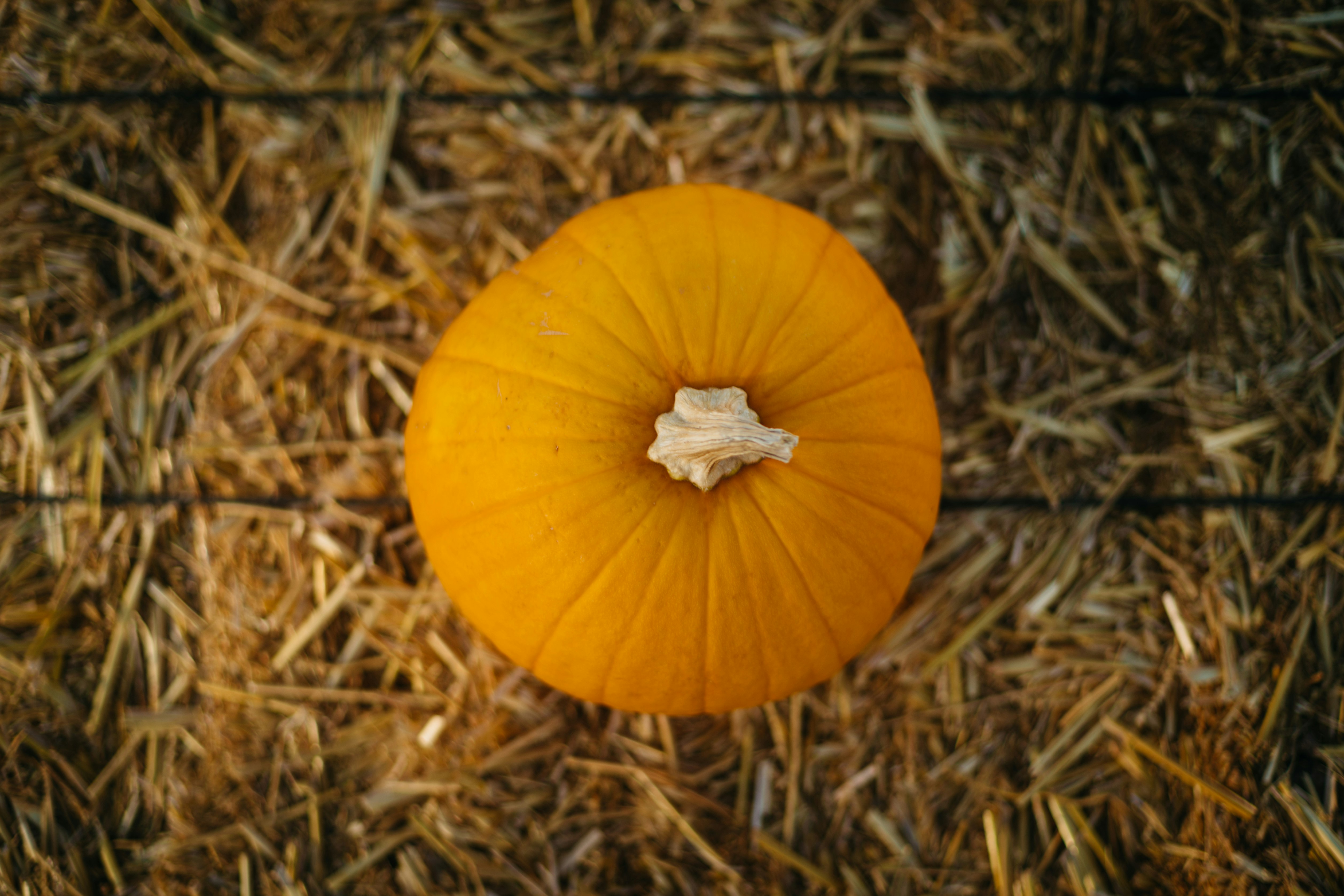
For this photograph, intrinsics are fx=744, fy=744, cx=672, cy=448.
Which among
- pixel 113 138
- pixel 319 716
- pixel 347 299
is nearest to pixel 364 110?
pixel 347 299

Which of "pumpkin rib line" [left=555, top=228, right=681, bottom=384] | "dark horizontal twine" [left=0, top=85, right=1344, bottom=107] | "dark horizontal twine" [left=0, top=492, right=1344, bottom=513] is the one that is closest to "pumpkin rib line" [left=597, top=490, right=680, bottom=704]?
"pumpkin rib line" [left=555, top=228, right=681, bottom=384]

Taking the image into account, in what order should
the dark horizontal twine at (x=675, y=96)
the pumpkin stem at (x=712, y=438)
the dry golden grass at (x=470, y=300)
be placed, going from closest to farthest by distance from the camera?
the pumpkin stem at (x=712, y=438) → the dry golden grass at (x=470, y=300) → the dark horizontal twine at (x=675, y=96)

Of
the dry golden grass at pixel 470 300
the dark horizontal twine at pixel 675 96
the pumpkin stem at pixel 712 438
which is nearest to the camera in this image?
the pumpkin stem at pixel 712 438

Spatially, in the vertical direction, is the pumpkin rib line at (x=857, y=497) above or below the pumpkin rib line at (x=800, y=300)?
below

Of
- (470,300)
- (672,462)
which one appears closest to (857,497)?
(672,462)

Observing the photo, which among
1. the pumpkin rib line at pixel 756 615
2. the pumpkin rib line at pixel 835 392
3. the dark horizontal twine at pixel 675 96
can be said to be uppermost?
the dark horizontal twine at pixel 675 96

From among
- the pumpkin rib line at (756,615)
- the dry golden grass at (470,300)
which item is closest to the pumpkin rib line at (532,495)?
the pumpkin rib line at (756,615)

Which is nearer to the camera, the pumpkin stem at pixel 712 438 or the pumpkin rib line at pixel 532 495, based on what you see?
the pumpkin stem at pixel 712 438

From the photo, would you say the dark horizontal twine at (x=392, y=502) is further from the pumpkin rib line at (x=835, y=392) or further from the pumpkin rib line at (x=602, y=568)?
the pumpkin rib line at (x=602, y=568)

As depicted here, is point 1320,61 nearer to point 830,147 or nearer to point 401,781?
point 830,147
